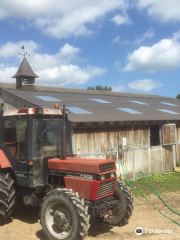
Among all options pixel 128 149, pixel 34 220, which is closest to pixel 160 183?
pixel 128 149

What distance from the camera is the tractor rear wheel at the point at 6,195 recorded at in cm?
550

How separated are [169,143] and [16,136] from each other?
8.79 meters

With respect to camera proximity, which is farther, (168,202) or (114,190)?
(168,202)

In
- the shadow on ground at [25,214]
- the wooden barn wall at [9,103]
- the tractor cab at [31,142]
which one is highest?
the wooden barn wall at [9,103]

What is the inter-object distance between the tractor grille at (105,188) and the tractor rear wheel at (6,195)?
2.13 metres

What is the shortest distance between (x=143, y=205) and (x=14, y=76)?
1319 cm

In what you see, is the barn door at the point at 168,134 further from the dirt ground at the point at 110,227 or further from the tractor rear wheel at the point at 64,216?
the tractor rear wheel at the point at 64,216

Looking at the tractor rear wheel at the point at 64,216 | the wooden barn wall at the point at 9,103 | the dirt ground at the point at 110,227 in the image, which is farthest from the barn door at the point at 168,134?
the tractor rear wheel at the point at 64,216

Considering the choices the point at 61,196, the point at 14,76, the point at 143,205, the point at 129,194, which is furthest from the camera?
the point at 14,76

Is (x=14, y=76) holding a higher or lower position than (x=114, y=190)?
higher

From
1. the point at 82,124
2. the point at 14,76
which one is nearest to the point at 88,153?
the point at 82,124

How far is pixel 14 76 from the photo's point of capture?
17109mm

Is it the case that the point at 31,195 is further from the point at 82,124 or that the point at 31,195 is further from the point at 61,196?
the point at 82,124

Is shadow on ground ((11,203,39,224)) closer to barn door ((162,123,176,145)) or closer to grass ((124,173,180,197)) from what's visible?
grass ((124,173,180,197))
